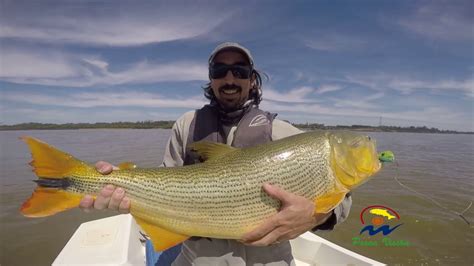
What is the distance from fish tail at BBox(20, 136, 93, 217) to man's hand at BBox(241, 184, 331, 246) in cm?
182

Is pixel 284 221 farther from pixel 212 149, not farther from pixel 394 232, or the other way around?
pixel 394 232

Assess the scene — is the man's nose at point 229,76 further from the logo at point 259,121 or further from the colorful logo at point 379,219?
the colorful logo at point 379,219

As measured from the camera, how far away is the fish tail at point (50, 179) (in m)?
2.96

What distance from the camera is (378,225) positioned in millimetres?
13562

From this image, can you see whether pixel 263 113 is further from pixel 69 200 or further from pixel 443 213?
pixel 443 213

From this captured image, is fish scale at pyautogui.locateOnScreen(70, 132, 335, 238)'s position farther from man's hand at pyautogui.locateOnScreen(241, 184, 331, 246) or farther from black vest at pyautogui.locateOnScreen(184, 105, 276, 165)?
black vest at pyautogui.locateOnScreen(184, 105, 276, 165)

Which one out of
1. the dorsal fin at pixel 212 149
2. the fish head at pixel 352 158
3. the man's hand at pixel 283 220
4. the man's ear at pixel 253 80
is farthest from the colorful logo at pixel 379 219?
the dorsal fin at pixel 212 149

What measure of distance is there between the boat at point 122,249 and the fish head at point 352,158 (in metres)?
3.35

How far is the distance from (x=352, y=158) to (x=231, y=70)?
1.84 metres

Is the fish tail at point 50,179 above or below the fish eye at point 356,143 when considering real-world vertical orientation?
below

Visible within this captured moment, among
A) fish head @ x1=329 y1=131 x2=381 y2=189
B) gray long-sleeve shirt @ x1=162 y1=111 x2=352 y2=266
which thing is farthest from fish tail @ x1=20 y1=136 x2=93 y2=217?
fish head @ x1=329 y1=131 x2=381 y2=189

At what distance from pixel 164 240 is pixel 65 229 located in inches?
445

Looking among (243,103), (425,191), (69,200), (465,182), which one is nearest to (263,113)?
(243,103)

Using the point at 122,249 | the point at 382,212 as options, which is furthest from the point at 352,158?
the point at 382,212
